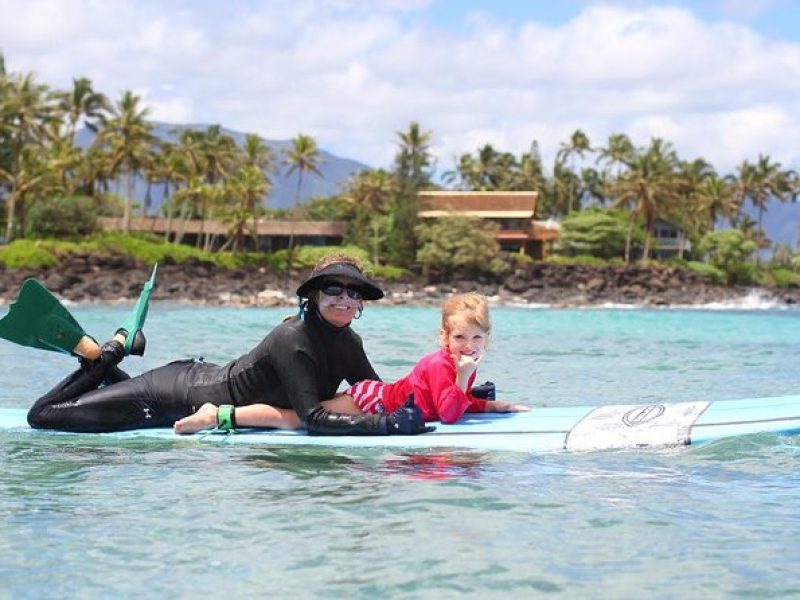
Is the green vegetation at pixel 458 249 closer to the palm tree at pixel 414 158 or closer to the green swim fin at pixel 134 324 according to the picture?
the palm tree at pixel 414 158

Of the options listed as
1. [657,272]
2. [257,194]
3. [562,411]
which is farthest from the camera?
[657,272]

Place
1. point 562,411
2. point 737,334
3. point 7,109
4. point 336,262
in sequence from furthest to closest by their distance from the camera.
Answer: point 7,109
point 737,334
point 562,411
point 336,262

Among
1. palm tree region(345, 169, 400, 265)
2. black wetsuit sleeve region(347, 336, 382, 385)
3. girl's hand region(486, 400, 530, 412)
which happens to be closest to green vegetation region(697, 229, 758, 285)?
palm tree region(345, 169, 400, 265)

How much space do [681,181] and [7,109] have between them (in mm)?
45295

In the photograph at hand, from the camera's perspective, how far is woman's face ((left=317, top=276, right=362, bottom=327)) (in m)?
6.54

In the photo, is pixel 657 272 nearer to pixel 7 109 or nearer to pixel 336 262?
pixel 7 109

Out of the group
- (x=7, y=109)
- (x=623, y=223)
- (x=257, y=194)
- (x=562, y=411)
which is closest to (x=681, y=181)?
(x=623, y=223)

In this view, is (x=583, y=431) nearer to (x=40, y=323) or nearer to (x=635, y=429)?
(x=635, y=429)

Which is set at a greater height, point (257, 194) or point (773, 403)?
point (257, 194)

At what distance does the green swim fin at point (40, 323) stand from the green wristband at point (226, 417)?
1050 millimetres

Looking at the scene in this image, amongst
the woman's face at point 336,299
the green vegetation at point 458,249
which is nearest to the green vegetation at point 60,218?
the green vegetation at point 458,249

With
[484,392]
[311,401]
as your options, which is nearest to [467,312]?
[311,401]

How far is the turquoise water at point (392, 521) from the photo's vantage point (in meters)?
4.16

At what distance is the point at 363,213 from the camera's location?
71625 mm
